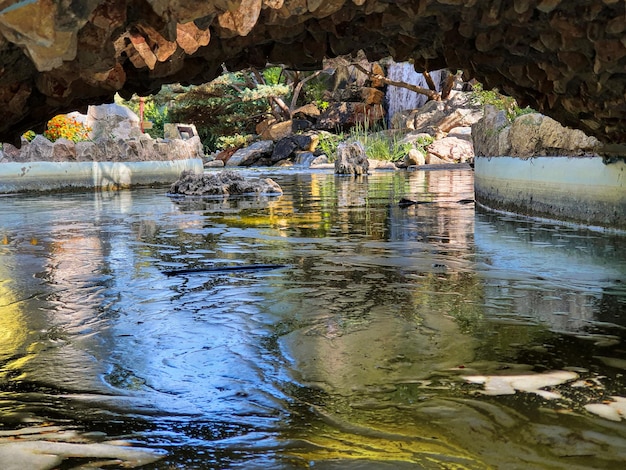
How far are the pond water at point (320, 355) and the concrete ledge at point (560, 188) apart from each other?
446mm

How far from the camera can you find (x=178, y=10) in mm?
2469

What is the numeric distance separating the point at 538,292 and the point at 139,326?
2386mm

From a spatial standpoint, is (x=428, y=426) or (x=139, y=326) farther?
(x=139, y=326)

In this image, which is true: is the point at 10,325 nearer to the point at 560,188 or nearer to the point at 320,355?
the point at 320,355

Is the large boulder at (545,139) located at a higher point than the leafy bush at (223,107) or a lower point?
lower

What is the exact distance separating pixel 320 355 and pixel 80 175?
1475 cm

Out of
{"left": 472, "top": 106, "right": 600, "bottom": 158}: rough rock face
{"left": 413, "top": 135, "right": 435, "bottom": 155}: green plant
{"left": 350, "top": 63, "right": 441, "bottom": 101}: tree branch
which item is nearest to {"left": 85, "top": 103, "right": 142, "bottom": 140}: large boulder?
{"left": 413, "top": 135, "right": 435, "bottom": 155}: green plant

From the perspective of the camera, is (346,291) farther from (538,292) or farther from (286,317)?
(538,292)

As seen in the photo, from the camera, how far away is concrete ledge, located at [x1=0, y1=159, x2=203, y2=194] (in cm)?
1581

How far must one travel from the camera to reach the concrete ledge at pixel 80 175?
15.8 meters

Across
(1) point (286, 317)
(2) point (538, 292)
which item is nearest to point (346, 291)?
(1) point (286, 317)

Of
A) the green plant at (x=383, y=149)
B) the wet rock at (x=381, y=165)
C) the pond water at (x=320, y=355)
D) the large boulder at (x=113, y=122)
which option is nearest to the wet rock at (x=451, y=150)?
the green plant at (x=383, y=149)

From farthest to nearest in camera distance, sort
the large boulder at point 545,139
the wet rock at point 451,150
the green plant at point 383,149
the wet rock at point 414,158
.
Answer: the wet rock at point 451,150 → the green plant at point 383,149 → the wet rock at point 414,158 → the large boulder at point 545,139

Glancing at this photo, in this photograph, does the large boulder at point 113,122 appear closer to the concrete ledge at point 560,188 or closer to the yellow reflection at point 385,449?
the concrete ledge at point 560,188
